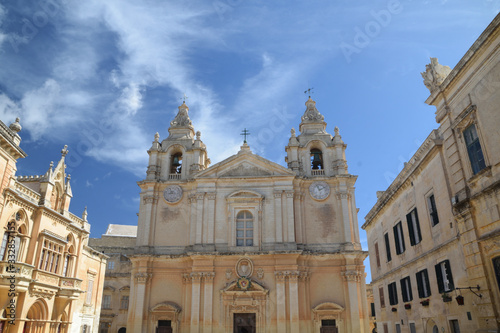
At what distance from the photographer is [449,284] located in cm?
1541

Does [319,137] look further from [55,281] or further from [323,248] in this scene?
[55,281]

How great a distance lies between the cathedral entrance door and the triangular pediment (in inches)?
429

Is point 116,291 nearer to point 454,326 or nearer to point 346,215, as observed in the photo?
point 346,215

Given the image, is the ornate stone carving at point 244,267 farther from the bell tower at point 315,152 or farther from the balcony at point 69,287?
the balcony at point 69,287

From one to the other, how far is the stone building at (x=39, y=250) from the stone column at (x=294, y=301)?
14.2 metres

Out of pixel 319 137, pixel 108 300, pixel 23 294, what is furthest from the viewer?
pixel 108 300

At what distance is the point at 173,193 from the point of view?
3162cm

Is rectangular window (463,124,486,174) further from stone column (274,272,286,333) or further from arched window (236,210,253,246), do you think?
arched window (236,210,253,246)

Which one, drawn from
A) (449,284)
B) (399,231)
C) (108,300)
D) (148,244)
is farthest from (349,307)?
(108,300)

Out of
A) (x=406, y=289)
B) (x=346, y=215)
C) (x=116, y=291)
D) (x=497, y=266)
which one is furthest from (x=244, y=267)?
(x=116, y=291)

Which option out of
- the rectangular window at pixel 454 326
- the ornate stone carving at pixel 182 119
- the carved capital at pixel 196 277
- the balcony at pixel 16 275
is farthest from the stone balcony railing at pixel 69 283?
the rectangular window at pixel 454 326

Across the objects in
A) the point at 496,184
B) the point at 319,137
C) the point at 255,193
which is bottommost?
the point at 496,184

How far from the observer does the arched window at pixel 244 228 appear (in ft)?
97.6

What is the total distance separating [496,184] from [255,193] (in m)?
20.6
